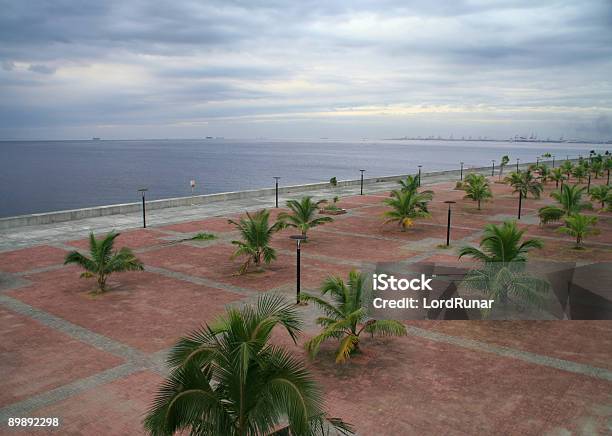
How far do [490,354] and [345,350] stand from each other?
309 cm

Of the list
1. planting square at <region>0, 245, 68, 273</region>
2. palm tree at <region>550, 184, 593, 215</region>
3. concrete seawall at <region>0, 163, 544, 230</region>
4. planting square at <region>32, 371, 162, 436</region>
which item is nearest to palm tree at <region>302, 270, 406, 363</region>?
planting square at <region>32, 371, 162, 436</region>

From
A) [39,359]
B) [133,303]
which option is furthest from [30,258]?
[39,359]

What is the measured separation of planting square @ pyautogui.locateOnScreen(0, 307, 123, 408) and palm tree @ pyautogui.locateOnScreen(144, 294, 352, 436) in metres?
4.70

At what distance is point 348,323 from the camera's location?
10234mm

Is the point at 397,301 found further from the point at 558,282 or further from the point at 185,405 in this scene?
the point at 185,405

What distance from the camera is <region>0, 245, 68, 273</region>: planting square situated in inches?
685

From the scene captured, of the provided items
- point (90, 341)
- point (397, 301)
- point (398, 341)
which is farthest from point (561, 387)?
point (90, 341)

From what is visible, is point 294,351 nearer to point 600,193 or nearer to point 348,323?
point 348,323

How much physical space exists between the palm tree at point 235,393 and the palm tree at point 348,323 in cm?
423

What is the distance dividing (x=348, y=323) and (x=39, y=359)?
6.11m

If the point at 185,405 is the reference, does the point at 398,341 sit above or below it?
below

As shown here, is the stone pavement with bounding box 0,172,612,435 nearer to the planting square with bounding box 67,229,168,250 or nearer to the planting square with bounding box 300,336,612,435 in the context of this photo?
the planting square with bounding box 300,336,612,435

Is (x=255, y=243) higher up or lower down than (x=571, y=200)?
lower down

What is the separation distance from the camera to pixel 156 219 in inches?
1080
